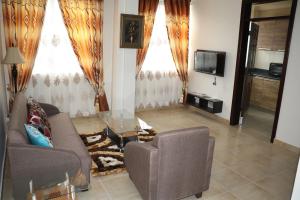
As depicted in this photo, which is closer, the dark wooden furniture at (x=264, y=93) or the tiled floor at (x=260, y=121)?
the tiled floor at (x=260, y=121)

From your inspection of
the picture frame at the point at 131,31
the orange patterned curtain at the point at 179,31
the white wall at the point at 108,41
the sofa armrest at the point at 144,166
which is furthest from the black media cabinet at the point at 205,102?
the sofa armrest at the point at 144,166

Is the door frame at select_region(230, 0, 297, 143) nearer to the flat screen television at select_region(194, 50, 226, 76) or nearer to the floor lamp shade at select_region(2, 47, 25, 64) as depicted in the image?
the flat screen television at select_region(194, 50, 226, 76)

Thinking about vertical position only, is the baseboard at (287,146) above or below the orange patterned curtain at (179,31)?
below

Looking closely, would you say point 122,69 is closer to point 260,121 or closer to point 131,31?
point 131,31

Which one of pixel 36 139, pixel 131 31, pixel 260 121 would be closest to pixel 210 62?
pixel 260 121

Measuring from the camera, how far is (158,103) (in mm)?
5930

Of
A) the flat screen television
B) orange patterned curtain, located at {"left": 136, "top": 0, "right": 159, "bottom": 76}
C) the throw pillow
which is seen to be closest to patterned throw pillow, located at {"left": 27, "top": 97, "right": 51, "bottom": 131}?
the throw pillow

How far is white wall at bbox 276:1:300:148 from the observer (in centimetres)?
377

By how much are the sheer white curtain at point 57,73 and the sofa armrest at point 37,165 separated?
2566 mm

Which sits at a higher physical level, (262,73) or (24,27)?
(24,27)

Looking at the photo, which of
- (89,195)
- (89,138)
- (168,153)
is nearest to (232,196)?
→ (168,153)

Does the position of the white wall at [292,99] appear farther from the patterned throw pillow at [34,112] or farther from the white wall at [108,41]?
the patterned throw pillow at [34,112]

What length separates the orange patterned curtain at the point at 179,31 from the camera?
5.48 meters

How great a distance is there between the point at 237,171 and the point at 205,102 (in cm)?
233
